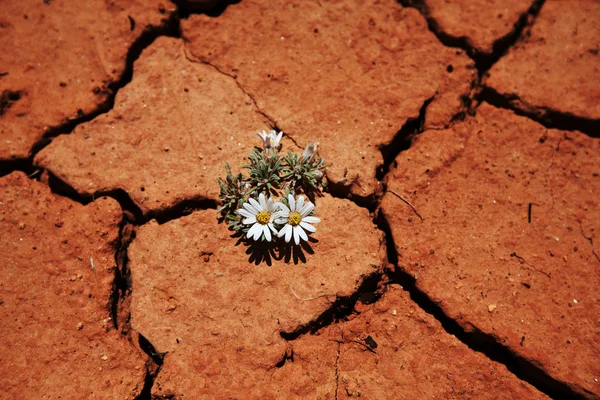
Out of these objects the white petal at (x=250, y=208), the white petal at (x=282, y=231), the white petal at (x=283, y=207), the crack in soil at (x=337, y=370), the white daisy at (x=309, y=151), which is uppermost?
the white daisy at (x=309, y=151)

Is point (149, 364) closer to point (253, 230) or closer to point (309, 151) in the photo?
point (253, 230)

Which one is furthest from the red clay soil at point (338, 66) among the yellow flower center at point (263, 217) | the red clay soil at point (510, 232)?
the yellow flower center at point (263, 217)

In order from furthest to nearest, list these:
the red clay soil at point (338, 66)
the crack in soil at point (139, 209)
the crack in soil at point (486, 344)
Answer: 1. the red clay soil at point (338, 66)
2. the crack in soil at point (139, 209)
3. the crack in soil at point (486, 344)

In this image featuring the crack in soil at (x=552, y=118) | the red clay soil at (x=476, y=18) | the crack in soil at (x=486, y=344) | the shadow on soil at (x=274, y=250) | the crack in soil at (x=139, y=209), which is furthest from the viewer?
the red clay soil at (x=476, y=18)

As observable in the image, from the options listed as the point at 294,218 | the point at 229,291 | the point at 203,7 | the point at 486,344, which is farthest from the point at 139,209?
the point at 486,344

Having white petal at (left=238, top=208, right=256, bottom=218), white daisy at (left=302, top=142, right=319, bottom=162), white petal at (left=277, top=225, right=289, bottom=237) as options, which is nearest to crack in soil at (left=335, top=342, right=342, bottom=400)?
white petal at (left=277, top=225, right=289, bottom=237)

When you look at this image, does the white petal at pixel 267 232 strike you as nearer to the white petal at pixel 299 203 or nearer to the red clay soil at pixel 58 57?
the white petal at pixel 299 203

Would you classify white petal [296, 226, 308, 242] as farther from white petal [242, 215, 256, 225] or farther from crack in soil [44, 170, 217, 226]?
crack in soil [44, 170, 217, 226]
